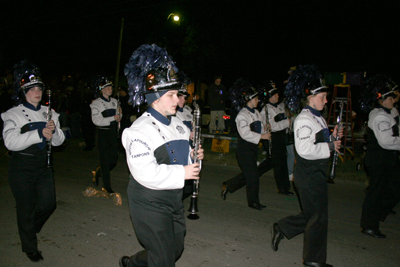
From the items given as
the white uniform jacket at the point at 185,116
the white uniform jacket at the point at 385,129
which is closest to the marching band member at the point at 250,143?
the white uniform jacket at the point at 185,116

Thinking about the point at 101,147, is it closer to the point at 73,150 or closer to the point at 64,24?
the point at 73,150

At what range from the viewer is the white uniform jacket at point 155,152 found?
2.99 m

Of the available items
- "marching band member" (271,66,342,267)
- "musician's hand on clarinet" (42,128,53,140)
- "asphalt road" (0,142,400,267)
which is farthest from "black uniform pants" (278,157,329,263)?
"musician's hand on clarinet" (42,128,53,140)

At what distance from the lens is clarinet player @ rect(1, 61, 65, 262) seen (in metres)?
4.23

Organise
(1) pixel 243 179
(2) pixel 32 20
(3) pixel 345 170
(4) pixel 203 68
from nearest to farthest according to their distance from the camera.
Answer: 1. (1) pixel 243 179
2. (3) pixel 345 170
3. (4) pixel 203 68
4. (2) pixel 32 20

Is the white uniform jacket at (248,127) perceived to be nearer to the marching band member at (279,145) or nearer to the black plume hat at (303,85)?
the marching band member at (279,145)

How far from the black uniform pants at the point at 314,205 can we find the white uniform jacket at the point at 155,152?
5.62 ft

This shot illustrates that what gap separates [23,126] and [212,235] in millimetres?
3071

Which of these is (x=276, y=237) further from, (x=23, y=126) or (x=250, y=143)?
(x=23, y=126)

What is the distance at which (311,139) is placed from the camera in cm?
423

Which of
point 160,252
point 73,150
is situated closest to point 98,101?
point 160,252

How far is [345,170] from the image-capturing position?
9.73m

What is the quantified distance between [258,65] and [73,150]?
11.6m

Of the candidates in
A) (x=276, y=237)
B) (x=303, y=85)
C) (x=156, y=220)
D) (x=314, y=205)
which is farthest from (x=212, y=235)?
(x=303, y=85)
